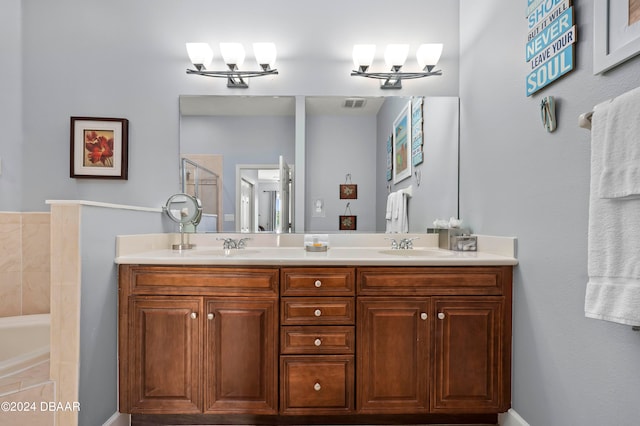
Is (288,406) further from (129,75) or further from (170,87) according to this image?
(129,75)

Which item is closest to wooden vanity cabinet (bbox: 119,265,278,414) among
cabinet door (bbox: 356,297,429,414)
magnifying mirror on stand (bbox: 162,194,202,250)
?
cabinet door (bbox: 356,297,429,414)

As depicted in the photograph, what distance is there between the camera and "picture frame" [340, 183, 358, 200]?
2.27 m

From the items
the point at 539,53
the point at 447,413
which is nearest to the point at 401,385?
the point at 447,413

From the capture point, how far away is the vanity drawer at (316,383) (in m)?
1.60

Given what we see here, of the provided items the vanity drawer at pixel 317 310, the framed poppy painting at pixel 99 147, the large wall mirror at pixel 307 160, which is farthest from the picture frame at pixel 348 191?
the framed poppy painting at pixel 99 147

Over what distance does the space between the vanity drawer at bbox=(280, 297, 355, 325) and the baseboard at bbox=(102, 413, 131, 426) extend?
3.00 feet

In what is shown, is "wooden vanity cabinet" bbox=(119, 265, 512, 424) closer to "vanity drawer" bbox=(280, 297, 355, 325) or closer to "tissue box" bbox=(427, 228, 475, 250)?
"vanity drawer" bbox=(280, 297, 355, 325)

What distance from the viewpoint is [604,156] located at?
99cm

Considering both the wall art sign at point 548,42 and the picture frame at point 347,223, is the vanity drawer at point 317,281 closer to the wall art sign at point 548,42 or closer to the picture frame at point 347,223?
the picture frame at point 347,223

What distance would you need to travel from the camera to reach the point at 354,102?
88.3 inches

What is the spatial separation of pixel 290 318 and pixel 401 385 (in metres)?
0.63

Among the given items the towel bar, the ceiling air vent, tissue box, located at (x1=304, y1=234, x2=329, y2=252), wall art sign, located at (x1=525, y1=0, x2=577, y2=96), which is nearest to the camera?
the towel bar

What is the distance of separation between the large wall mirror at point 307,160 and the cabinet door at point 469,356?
2.40 ft

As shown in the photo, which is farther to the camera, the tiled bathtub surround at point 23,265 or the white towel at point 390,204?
the white towel at point 390,204
